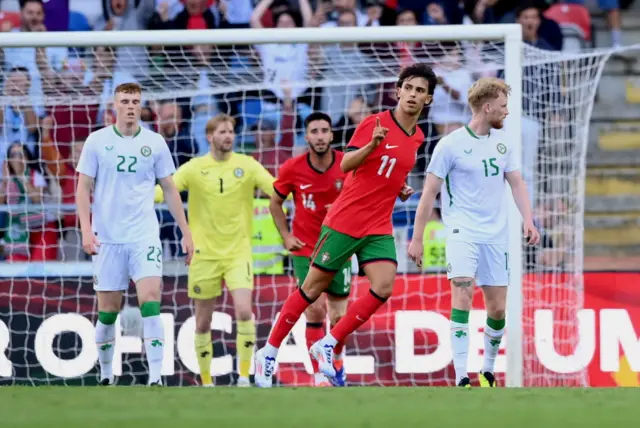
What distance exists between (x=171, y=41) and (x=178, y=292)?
2367 mm

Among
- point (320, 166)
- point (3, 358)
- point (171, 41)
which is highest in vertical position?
point (171, 41)

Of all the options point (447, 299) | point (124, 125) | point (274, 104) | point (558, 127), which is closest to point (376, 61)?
point (274, 104)

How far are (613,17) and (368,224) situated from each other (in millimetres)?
7990

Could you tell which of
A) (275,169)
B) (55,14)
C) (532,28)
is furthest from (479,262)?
(55,14)

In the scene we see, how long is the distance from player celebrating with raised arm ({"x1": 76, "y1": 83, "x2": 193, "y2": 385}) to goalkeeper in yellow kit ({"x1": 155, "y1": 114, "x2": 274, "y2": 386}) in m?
1.50

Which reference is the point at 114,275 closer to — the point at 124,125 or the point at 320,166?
the point at 124,125

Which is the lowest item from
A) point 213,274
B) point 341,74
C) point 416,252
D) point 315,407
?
point 315,407

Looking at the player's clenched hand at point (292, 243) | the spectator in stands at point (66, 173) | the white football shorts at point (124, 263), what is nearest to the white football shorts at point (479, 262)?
the player's clenched hand at point (292, 243)

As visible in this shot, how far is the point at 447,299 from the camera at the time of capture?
1097 cm

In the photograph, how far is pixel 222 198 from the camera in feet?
33.6

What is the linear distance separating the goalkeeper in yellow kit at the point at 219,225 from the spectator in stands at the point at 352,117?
2132 millimetres

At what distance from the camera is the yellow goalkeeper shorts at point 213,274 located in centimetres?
1016

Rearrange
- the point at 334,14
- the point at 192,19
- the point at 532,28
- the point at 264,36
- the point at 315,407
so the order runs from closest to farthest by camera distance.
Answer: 1. the point at 315,407
2. the point at 264,36
3. the point at 532,28
4. the point at 192,19
5. the point at 334,14

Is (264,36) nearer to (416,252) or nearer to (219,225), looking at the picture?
(219,225)
